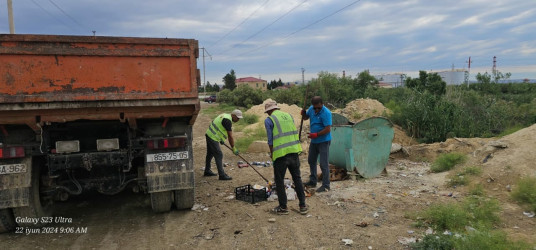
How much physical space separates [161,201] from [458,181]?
4657mm

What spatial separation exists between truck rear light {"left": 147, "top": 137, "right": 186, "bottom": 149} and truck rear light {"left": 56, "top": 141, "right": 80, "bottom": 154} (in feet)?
2.51

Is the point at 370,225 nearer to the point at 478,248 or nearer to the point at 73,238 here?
the point at 478,248

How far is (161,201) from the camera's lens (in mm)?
4660

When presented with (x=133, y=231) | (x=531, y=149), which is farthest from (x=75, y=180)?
(x=531, y=149)

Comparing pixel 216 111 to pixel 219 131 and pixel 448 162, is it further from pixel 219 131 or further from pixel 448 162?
pixel 448 162

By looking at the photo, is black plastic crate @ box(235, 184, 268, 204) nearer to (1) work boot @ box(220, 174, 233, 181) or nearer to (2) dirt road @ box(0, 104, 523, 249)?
(2) dirt road @ box(0, 104, 523, 249)

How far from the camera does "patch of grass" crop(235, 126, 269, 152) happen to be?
10.4 m

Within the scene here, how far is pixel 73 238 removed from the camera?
411 cm

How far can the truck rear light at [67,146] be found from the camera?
391 cm

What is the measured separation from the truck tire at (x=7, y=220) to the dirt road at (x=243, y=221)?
8 cm

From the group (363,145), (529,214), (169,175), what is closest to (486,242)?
(529,214)

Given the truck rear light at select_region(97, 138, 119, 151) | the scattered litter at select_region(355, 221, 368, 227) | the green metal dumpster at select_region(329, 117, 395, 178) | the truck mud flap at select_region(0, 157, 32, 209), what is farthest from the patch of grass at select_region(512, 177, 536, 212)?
the truck mud flap at select_region(0, 157, 32, 209)

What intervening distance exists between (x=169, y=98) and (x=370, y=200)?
3.14 m

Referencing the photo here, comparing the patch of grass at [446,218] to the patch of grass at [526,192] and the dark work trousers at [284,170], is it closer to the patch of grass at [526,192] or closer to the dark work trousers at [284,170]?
the patch of grass at [526,192]
